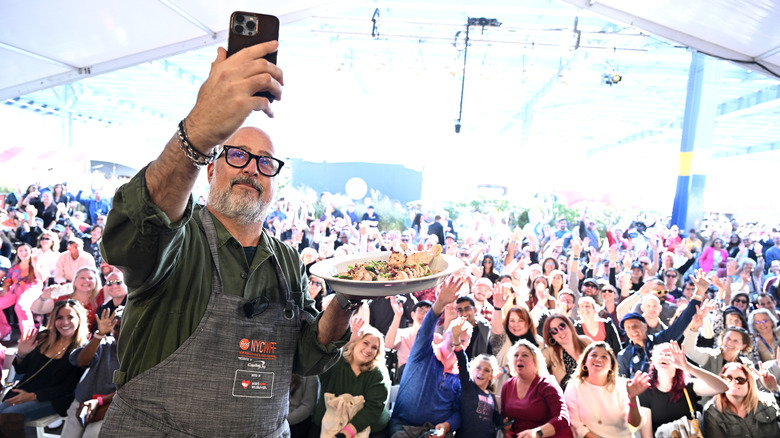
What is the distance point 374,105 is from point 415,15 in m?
10.0

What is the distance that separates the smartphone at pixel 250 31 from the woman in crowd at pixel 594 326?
467 centimetres

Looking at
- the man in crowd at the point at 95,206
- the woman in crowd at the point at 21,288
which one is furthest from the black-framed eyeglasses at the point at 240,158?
the man in crowd at the point at 95,206

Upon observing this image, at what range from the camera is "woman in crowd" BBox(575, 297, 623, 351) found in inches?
194

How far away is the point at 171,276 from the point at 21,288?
598 centimetres

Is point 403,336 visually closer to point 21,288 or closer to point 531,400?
point 531,400

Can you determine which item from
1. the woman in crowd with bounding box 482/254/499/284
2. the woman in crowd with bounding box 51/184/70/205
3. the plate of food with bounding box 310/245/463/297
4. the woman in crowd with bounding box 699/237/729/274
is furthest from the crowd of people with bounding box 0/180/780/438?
the woman in crowd with bounding box 51/184/70/205

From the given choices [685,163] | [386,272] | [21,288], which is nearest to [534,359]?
[386,272]

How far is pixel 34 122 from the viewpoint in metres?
21.8

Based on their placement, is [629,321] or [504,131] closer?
[629,321]

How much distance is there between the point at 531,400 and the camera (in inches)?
148

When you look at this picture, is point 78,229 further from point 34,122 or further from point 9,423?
point 34,122

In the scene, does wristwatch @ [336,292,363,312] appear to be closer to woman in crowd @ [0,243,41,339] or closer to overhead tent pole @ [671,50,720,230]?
woman in crowd @ [0,243,41,339]

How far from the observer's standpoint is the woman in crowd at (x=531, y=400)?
143 inches

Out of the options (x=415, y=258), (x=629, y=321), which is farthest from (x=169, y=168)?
(x=629, y=321)
